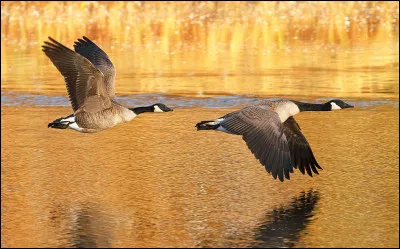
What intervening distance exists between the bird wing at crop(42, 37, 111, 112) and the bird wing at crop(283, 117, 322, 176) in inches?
72.8

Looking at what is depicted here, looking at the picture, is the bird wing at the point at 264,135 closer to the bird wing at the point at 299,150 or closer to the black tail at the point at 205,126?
the black tail at the point at 205,126

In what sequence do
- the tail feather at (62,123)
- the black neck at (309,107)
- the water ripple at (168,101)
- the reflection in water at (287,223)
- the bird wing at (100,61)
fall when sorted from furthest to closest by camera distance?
the water ripple at (168,101) → the bird wing at (100,61) → the black neck at (309,107) → the tail feather at (62,123) → the reflection in water at (287,223)

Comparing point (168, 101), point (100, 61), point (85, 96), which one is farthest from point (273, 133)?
point (168, 101)

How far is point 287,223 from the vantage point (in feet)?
26.8

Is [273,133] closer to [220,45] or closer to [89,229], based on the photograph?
[89,229]

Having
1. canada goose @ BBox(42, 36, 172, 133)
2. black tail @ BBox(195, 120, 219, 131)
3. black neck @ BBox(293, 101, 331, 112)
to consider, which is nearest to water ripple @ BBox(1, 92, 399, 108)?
black neck @ BBox(293, 101, 331, 112)

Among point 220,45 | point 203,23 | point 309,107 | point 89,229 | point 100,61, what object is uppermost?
point 203,23

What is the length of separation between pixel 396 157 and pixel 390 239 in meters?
3.05

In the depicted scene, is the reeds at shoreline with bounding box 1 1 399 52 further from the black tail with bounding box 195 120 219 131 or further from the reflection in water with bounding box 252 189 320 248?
the reflection in water with bounding box 252 189 320 248

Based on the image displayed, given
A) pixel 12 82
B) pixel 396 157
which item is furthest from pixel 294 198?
pixel 12 82

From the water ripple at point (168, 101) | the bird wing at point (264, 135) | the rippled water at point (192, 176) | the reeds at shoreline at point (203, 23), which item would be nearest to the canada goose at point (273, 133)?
the bird wing at point (264, 135)

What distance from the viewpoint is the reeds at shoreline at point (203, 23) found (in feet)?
72.8

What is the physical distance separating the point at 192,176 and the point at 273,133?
1247 millimetres

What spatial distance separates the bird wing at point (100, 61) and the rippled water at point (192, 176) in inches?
34.5
